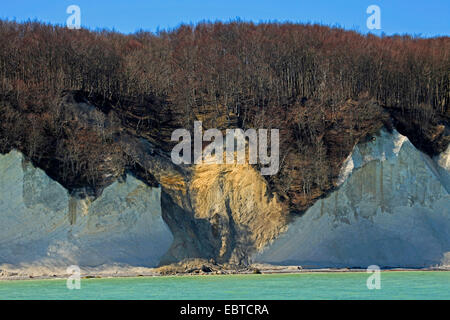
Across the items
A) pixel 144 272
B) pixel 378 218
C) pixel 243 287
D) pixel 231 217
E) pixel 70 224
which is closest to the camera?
pixel 243 287

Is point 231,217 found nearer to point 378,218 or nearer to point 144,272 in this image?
point 144,272

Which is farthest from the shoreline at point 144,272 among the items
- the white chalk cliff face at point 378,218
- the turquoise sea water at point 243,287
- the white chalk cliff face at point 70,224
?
the turquoise sea water at point 243,287

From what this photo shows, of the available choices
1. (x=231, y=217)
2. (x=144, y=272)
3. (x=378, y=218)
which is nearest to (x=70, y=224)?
(x=144, y=272)

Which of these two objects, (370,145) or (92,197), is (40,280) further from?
(370,145)

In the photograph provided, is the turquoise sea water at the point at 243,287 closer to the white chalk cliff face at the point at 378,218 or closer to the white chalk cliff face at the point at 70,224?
the white chalk cliff face at the point at 70,224

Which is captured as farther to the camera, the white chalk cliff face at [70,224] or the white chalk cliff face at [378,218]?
the white chalk cliff face at [378,218]

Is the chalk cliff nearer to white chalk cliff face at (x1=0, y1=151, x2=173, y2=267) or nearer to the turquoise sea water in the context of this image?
white chalk cliff face at (x1=0, y1=151, x2=173, y2=267)
